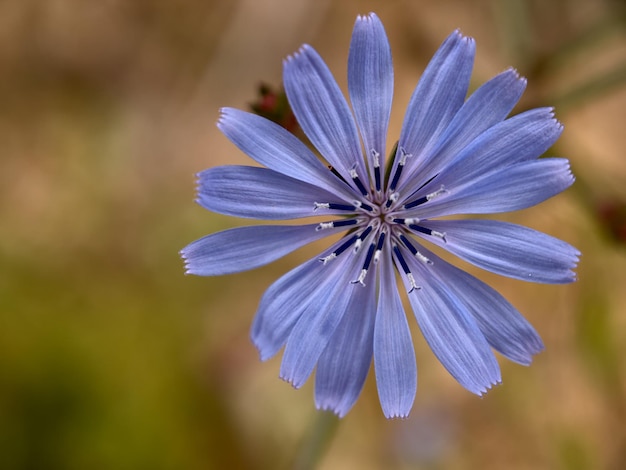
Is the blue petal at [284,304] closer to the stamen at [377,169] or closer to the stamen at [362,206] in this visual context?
the stamen at [362,206]

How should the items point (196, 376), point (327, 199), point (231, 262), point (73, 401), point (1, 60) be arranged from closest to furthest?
point (231, 262) → point (327, 199) → point (73, 401) → point (196, 376) → point (1, 60)

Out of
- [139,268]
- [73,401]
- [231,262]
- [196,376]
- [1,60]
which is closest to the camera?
[231,262]

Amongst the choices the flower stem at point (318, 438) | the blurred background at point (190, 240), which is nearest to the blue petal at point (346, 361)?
the flower stem at point (318, 438)

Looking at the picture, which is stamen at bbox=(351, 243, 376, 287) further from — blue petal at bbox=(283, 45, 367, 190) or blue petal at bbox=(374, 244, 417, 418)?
blue petal at bbox=(283, 45, 367, 190)

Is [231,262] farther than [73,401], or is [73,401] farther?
[73,401]

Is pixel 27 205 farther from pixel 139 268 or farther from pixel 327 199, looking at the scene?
pixel 327 199

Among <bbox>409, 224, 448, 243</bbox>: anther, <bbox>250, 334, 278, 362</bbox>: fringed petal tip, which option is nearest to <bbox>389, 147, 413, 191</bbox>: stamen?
<bbox>409, 224, 448, 243</bbox>: anther

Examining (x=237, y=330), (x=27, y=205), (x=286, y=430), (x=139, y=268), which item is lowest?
(x=286, y=430)

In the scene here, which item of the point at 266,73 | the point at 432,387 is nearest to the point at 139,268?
the point at 266,73
